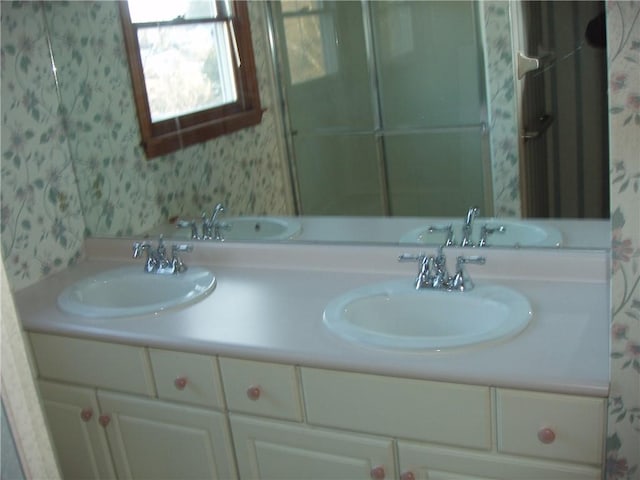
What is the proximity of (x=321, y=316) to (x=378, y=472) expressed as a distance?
1.24 ft

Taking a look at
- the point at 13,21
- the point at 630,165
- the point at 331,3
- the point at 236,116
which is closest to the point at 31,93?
the point at 13,21

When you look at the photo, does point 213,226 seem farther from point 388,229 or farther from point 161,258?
point 388,229

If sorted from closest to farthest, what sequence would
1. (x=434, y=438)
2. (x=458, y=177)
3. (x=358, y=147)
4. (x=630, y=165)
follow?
(x=630, y=165), (x=434, y=438), (x=458, y=177), (x=358, y=147)

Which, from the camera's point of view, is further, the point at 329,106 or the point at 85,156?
the point at 85,156

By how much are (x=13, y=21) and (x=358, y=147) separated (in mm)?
1086

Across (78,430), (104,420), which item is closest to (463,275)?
(104,420)

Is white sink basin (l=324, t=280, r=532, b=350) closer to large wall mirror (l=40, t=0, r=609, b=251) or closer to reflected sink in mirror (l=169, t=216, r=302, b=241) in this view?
large wall mirror (l=40, t=0, r=609, b=251)

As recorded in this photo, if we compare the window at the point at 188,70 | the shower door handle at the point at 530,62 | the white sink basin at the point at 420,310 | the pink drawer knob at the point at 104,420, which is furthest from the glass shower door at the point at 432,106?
the pink drawer knob at the point at 104,420

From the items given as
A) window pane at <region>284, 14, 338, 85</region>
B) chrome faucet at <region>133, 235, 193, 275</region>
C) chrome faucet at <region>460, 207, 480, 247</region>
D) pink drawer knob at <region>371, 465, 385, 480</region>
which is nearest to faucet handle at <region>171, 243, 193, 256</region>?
chrome faucet at <region>133, 235, 193, 275</region>

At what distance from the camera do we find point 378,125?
77.9 inches

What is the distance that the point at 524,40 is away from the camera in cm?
168

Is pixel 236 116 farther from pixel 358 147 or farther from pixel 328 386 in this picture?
pixel 328 386

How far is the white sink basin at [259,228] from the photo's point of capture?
2.09 metres

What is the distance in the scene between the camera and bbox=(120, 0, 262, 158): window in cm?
210
